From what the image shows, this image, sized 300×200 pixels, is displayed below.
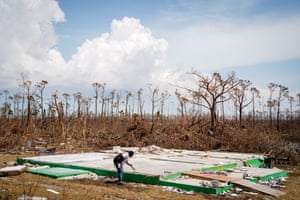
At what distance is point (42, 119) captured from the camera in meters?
20.0

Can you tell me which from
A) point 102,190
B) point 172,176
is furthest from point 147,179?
point 102,190

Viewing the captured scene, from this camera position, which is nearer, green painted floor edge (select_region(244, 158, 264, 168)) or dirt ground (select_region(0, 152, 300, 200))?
dirt ground (select_region(0, 152, 300, 200))

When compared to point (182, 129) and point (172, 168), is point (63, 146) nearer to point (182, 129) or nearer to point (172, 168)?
point (182, 129)

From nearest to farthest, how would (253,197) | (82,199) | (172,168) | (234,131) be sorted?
1. (82,199)
2. (253,197)
3. (172,168)
4. (234,131)

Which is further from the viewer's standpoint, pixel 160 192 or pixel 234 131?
pixel 234 131

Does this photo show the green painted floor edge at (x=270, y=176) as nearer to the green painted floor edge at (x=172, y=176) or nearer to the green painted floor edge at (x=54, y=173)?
the green painted floor edge at (x=172, y=176)

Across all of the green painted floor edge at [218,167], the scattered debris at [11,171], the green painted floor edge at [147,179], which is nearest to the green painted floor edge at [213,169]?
the green painted floor edge at [218,167]

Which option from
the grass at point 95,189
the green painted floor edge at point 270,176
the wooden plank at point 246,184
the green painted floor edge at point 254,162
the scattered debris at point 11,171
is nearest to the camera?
the grass at point 95,189

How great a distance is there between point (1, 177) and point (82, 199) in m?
3.83

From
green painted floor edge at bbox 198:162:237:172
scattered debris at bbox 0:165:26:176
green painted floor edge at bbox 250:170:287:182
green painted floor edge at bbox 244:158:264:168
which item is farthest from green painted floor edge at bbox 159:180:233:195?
green painted floor edge at bbox 244:158:264:168

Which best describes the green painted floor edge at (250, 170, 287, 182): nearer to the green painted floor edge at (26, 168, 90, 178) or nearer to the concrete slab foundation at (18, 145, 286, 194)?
the concrete slab foundation at (18, 145, 286, 194)

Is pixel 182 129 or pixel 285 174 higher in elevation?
pixel 182 129

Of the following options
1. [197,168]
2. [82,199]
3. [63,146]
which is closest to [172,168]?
[197,168]

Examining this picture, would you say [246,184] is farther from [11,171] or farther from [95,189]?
[11,171]
